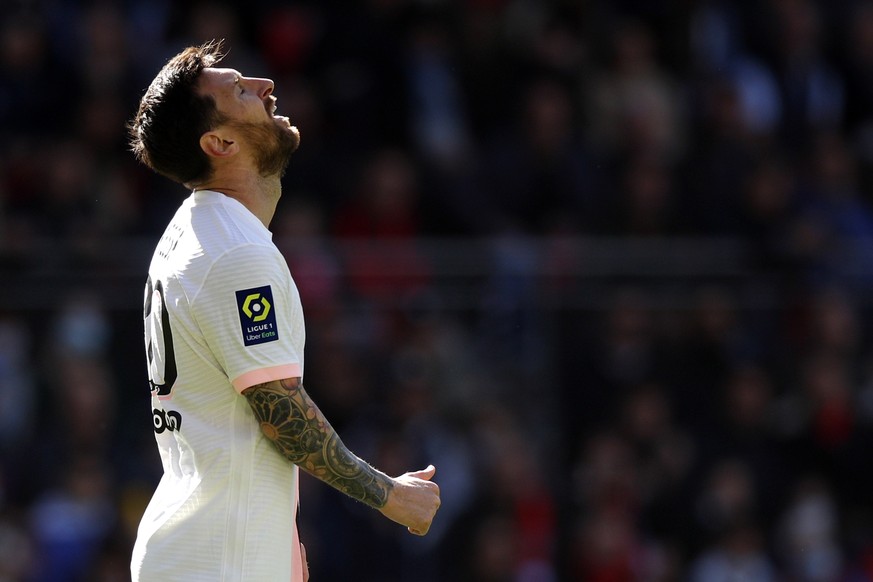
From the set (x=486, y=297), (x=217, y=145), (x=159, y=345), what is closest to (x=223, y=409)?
(x=159, y=345)

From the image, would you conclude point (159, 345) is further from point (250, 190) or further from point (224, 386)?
point (250, 190)

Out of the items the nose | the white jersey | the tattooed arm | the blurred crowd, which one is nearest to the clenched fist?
the tattooed arm

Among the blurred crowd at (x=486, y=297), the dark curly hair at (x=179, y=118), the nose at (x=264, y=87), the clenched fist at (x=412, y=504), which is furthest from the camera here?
the blurred crowd at (x=486, y=297)

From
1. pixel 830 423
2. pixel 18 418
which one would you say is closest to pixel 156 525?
pixel 18 418

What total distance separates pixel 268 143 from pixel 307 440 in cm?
85

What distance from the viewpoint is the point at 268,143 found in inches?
154

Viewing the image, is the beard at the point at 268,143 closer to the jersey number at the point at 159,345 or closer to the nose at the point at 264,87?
the nose at the point at 264,87

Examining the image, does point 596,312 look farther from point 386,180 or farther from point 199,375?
point 199,375

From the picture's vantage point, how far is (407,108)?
38.1ft

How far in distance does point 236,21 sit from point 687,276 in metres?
4.21

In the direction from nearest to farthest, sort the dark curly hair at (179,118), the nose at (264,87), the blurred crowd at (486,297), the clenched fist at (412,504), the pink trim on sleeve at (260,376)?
the pink trim on sleeve at (260,376), the clenched fist at (412,504), the dark curly hair at (179,118), the nose at (264,87), the blurred crowd at (486,297)

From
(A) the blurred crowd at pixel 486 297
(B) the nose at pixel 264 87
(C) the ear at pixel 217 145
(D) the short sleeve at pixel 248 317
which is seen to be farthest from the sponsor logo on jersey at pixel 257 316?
(A) the blurred crowd at pixel 486 297

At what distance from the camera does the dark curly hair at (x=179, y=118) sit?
12.5 ft

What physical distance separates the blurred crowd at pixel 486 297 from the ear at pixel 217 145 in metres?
5.64
